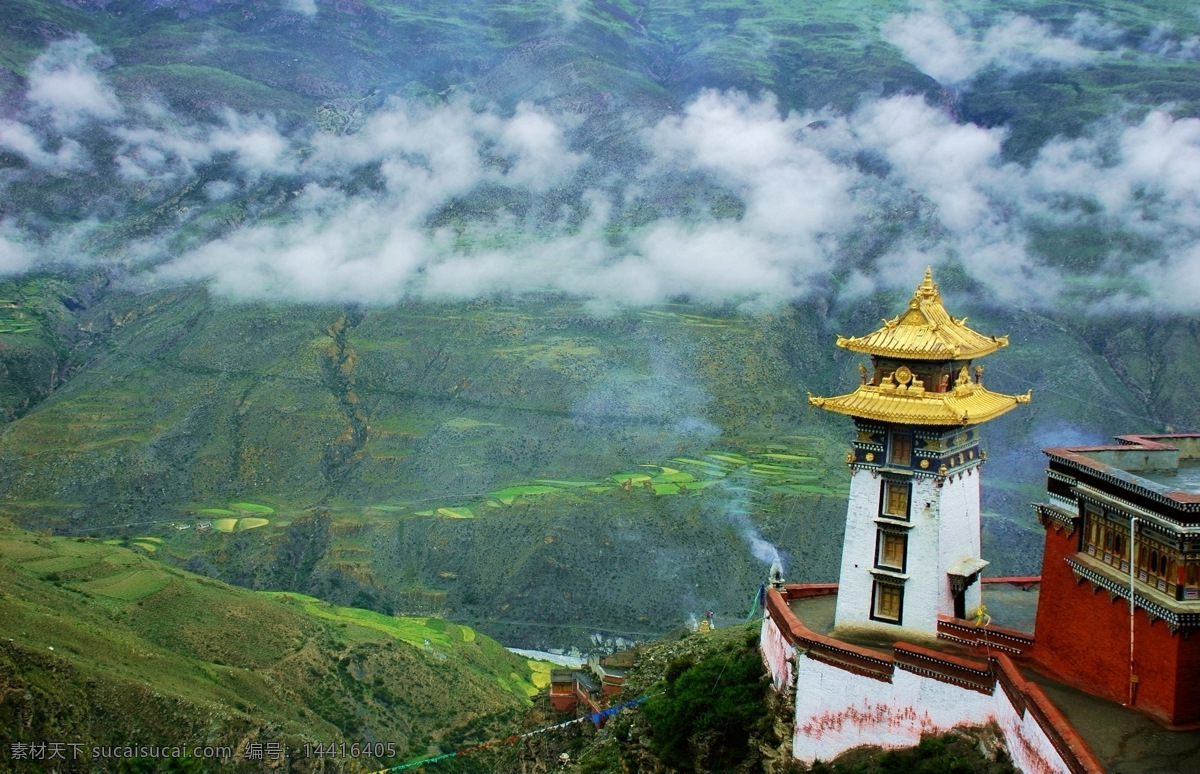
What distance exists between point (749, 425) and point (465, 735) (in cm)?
7305

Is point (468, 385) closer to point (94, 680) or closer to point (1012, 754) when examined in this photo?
point (94, 680)

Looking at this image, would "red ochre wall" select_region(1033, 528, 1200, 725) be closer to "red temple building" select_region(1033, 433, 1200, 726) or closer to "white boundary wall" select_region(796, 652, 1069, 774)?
"red temple building" select_region(1033, 433, 1200, 726)

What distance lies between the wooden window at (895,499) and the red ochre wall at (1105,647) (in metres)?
4.77

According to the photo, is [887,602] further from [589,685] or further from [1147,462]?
[589,685]

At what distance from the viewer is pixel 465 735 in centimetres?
6556

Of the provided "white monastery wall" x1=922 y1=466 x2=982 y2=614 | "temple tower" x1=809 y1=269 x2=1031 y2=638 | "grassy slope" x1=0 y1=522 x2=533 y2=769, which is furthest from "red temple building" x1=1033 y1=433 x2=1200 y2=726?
"grassy slope" x1=0 y1=522 x2=533 y2=769

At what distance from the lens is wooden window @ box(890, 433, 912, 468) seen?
37.2m

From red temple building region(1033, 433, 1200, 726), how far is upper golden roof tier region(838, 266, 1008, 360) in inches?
208

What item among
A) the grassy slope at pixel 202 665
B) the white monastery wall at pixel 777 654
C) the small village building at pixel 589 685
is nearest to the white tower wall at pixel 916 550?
the white monastery wall at pixel 777 654

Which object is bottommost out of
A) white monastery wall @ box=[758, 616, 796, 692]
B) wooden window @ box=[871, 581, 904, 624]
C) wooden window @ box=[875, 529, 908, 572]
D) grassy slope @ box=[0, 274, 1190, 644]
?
grassy slope @ box=[0, 274, 1190, 644]

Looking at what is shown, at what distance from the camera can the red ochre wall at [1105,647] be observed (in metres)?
28.1

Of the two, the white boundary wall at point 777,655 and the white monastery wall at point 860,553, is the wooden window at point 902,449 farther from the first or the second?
the white boundary wall at point 777,655

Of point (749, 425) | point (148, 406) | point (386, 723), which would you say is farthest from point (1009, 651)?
point (148, 406)

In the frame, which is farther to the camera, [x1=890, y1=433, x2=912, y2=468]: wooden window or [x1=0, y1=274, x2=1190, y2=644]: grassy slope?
[x1=0, y1=274, x2=1190, y2=644]: grassy slope
